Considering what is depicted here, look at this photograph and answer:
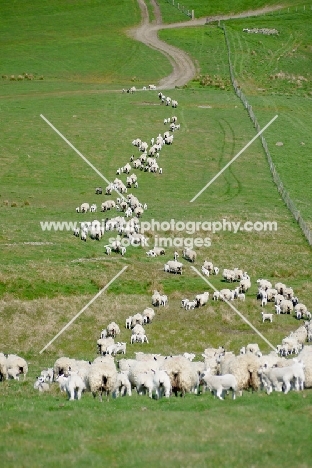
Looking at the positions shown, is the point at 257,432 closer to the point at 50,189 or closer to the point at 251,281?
the point at 251,281

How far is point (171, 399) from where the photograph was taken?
21.8m

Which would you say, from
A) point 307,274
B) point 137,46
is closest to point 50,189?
point 307,274

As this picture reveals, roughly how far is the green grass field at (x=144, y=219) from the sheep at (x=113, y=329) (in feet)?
2.05

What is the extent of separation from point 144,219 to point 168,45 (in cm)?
7286

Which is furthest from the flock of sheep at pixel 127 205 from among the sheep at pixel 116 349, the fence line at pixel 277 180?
the sheep at pixel 116 349

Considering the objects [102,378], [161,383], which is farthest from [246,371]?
[102,378]

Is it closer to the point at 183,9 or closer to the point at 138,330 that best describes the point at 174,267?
the point at 138,330

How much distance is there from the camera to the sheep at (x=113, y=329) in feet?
112

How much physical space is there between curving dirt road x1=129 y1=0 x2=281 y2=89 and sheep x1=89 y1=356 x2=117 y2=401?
3004 inches

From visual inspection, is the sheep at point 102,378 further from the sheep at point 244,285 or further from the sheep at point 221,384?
the sheep at point 244,285

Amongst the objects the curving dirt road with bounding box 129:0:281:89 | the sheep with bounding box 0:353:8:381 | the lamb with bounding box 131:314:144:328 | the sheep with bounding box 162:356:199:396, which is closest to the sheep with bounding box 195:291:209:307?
the lamb with bounding box 131:314:144:328

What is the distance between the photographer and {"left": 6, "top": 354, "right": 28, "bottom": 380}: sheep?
1068 inches

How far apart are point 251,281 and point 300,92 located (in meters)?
61.9

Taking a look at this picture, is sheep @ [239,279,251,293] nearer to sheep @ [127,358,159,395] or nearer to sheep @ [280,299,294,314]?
sheep @ [280,299,294,314]
